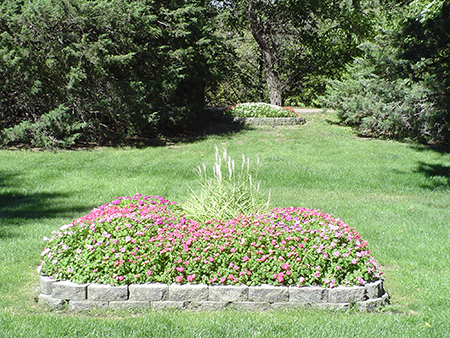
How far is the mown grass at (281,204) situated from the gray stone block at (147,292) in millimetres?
125

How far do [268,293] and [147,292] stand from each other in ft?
3.47

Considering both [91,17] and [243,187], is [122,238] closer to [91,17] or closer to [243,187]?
[243,187]

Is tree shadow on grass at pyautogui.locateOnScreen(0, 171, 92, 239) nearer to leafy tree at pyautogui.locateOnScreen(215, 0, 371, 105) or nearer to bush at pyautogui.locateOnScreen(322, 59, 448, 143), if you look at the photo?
bush at pyautogui.locateOnScreen(322, 59, 448, 143)

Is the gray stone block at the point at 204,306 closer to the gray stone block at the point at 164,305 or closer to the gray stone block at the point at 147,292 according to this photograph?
the gray stone block at the point at 164,305

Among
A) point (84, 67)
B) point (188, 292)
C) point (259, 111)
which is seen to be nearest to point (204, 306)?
point (188, 292)

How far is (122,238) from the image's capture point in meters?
4.44

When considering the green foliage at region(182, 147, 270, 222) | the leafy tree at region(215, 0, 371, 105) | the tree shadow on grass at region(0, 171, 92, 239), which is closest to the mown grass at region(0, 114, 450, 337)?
the tree shadow on grass at region(0, 171, 92, 239)

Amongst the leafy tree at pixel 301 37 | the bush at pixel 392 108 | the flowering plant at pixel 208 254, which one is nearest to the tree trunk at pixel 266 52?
the leafy tree at pixel 301 37

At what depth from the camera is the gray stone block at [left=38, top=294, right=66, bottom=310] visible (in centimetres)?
405

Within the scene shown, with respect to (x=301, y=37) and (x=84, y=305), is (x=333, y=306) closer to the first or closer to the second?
(x=84, y=305)

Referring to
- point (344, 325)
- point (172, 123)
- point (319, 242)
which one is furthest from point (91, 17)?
point (344, 325)

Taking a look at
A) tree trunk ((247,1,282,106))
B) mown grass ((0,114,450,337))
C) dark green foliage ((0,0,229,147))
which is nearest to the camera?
mown grass ((0,114,450,337))

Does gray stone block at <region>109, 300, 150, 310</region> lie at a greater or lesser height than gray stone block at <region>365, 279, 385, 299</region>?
lesser

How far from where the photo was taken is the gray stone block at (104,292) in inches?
159
